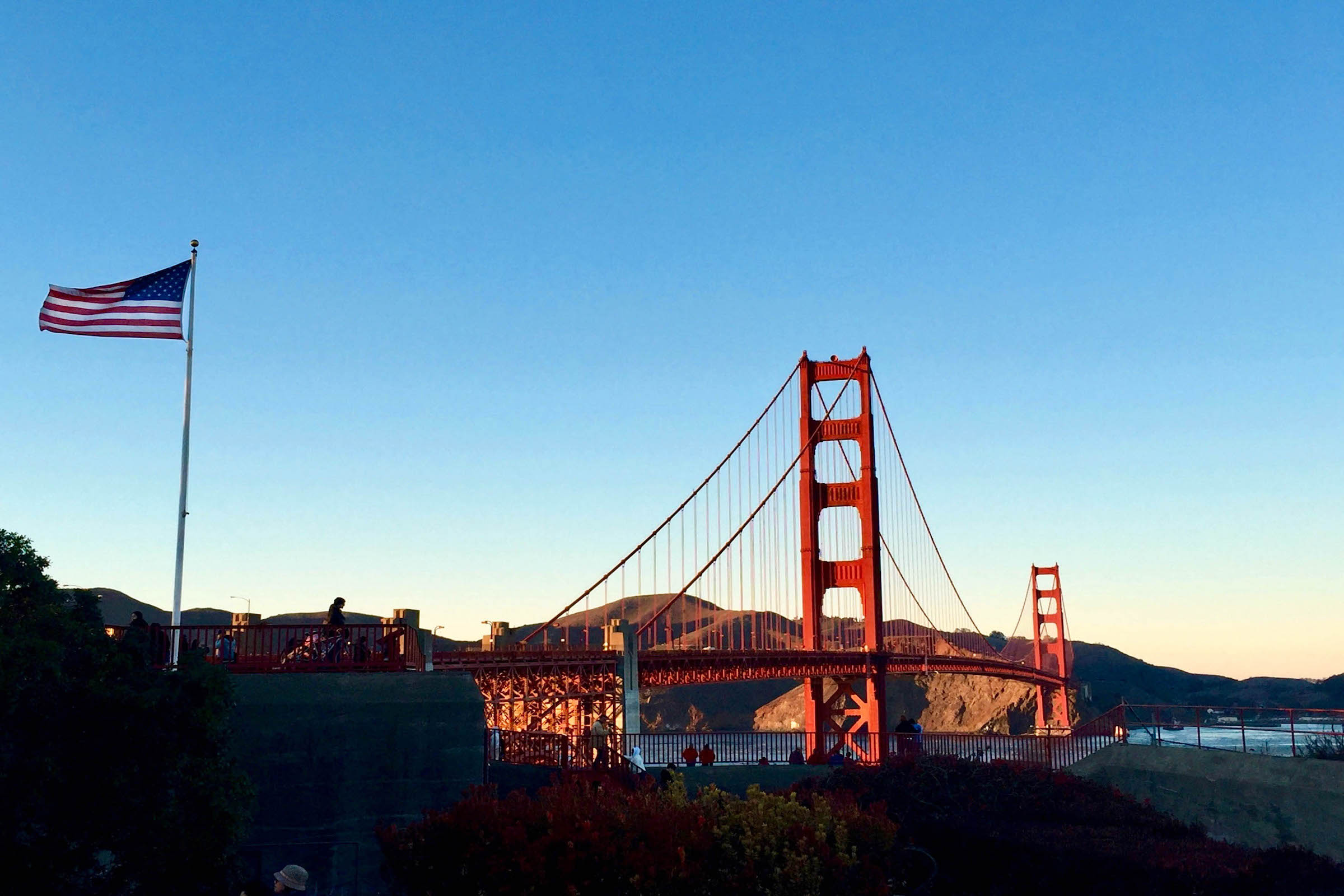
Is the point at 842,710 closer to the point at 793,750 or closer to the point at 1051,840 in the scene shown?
the point at 793,750

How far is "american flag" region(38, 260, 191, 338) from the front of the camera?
2062 centimetres

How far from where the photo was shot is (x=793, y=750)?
2744cm

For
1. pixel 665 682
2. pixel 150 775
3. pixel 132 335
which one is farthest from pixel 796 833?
pixel 665 682

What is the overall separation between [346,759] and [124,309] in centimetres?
902

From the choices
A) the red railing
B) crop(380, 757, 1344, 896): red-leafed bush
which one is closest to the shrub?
crop(380, 757, 1344, 896): red-leafed bush

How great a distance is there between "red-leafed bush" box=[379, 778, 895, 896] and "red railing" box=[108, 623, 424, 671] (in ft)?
17.5

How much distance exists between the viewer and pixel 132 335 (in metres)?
21.2

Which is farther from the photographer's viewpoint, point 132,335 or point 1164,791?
point 1164,791

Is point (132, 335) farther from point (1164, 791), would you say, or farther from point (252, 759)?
point (1164, 791)

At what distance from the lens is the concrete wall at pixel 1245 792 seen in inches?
755

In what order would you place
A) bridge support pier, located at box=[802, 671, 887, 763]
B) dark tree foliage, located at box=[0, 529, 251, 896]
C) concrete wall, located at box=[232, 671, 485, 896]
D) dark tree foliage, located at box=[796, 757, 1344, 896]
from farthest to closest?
bridge support pier, located at box=[802, 671, 887, 763]
concrete wall, located at box=[232, 671, 485, 896]
dark tree foliage, located at box=[796, 757, 1344, 896]
dark tree foliage, located at box=[0, 529, 251, 896]

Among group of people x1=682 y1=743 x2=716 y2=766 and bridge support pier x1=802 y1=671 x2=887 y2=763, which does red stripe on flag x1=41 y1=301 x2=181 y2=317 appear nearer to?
group of people x1=682 y1=743 x2=716 y2=766

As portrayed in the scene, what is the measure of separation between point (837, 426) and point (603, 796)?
188 ft

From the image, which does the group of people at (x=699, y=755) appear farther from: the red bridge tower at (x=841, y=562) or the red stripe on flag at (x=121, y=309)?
the red bridge tower at (x=841, y=562)
